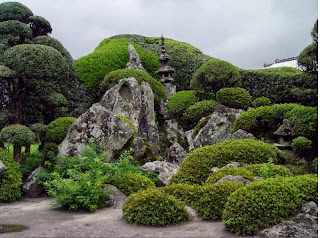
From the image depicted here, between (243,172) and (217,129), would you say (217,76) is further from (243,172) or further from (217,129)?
(243,172)

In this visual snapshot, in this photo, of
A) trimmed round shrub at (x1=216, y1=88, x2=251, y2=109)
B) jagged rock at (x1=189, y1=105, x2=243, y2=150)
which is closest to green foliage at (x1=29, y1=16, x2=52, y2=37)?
jagged rock at (x1=189, y1=105, x2=243, y2=150)

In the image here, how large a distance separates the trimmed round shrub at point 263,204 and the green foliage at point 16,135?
6.77 metres

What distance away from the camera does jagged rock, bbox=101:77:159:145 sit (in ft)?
42.7

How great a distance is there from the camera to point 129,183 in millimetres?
7805

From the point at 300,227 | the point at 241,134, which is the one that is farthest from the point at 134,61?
the point at 300,227

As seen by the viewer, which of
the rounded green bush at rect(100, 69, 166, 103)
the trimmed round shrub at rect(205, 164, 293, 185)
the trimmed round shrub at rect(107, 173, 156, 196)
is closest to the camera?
the trimmed round shrub at rect(205, 164, 293, 185)

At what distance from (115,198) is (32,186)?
10.9 ft

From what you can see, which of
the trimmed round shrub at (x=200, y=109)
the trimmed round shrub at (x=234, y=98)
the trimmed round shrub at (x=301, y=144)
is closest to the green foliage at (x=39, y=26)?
the trimmed round shrub at (x=200, y=109)

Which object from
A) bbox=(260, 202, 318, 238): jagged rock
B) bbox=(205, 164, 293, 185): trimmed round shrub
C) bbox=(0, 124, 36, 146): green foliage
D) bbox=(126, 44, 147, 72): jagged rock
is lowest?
bbox=(260, 202, 318, 238): jagged rock

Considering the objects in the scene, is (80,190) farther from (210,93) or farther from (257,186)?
(210,93)

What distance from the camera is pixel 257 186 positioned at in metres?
4.96

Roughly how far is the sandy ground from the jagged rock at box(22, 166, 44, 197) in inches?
75.2

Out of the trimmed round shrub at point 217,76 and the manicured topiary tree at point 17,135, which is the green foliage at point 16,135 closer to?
the manicured topiary tree at point 17,135

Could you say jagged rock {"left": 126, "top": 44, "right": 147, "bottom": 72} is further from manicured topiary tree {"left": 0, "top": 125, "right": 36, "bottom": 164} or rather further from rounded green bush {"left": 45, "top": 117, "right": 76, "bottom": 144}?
manicured topiary tree {"left": 0, "top": 125, "right": 36, "bottom": 164}
